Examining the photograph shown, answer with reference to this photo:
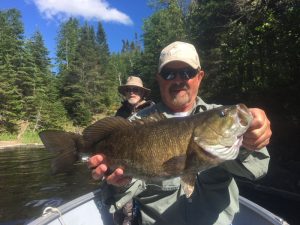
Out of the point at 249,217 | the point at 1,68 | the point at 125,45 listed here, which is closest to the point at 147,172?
the point at 249,217

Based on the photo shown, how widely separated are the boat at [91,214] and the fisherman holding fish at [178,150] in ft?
2.73

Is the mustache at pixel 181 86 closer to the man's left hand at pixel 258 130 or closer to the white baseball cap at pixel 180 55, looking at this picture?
the white baseball cap at pixel 180 55

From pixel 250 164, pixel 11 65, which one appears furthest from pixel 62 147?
pixel 11 65

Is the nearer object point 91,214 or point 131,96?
point 91,214

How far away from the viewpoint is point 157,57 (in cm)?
3981

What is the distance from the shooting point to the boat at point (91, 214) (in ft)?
13.2

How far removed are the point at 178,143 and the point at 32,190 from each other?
446 inches

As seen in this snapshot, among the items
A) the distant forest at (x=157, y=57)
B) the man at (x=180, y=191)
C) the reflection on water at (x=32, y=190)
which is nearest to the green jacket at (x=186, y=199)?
the man at (x=180, y=191)

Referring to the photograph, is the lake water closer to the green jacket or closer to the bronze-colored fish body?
the green jacket

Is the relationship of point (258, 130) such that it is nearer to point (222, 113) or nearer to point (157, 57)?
point (222, 113)

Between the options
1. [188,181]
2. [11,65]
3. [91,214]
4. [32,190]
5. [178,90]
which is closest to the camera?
[188,181]

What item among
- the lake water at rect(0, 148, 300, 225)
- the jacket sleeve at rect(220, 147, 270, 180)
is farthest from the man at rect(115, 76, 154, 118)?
the jacket sleeve at rect(220, 147, 270, 180)

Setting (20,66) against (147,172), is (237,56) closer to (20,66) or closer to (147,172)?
(147,172)

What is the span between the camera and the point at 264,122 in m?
2.37
